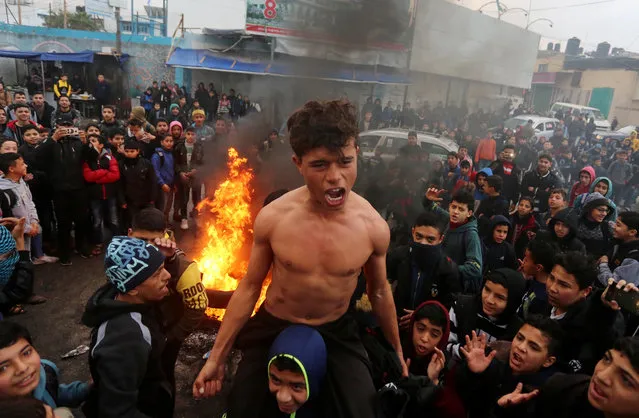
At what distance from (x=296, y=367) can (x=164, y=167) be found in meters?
6.20

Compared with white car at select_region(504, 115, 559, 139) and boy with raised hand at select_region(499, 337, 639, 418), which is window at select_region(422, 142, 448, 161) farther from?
white car at select_region(504, 115, 559, 139)

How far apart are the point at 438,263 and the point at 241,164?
201 inches

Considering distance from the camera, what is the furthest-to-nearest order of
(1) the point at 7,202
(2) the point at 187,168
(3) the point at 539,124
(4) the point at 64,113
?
(3) the point at 539,124 < (4) the point at 64,113 < (2) the point at 187,168 < (1) the point at 7,202

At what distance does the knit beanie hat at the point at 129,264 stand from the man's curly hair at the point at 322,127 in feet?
3.33

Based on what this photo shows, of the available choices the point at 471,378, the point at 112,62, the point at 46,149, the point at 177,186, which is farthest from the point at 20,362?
the point at 112,62

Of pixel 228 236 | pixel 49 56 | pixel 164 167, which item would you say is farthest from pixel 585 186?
pixel 49 56

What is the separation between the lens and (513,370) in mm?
2607

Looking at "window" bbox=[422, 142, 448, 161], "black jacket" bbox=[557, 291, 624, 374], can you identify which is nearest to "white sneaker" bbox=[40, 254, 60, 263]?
"black jacket" bbox=[557, 291, 624, 374]

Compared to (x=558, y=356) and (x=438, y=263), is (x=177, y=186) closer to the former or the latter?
(x=438, y=263)

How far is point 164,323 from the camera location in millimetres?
2715

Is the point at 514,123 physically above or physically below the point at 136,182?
above

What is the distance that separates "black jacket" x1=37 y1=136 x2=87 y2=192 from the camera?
19.2 feet

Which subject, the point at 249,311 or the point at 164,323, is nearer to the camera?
the point at 249,311

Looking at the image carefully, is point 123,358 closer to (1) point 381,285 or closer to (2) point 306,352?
(2) point 306,352
